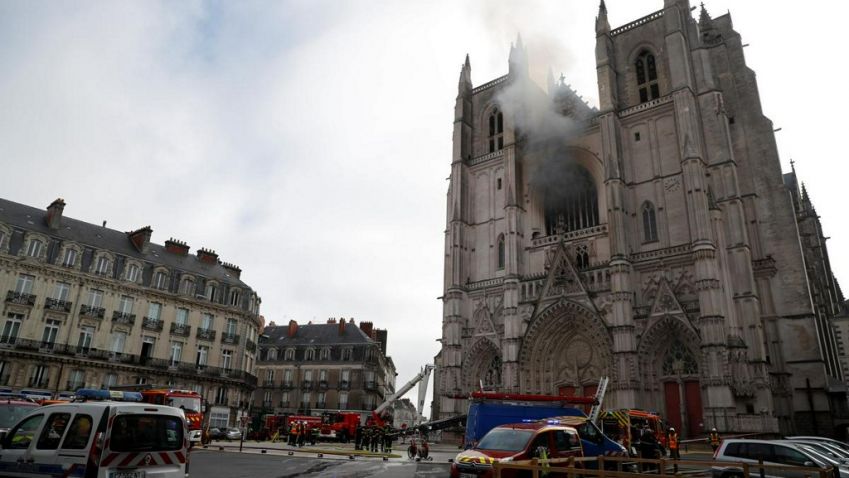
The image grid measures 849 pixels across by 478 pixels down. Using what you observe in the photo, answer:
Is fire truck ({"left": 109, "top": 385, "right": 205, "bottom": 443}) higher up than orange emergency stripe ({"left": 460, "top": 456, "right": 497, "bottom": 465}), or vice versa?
fire truck ({"left": 109, "top": 385, "right": 205, "bottom": 443})

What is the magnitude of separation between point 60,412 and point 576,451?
8244mm

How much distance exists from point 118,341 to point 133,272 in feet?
13.8

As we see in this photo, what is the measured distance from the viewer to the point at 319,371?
48062 mm

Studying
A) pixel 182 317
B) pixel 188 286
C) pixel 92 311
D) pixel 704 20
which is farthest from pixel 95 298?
pixel 704 20

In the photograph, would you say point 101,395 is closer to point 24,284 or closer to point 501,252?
point 24,284

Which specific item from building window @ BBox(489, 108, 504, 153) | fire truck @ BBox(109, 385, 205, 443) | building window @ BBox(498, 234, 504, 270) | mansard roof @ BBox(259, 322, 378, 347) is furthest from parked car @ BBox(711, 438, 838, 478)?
mansard roof @ BBox(259, 322, 378, 347)

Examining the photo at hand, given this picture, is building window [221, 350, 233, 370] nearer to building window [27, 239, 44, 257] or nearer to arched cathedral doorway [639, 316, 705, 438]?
building window [27, 239, 44, 257]

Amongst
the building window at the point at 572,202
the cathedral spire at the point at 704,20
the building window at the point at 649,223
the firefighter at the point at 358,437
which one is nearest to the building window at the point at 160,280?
the firefighter at the point at 358,437

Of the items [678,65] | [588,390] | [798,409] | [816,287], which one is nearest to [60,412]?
[588,390]

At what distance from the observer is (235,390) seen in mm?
35719

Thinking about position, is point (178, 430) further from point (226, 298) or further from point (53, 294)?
point (226, 298)

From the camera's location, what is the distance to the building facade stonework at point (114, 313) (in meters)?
28.1

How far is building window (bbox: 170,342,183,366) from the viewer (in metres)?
32.8

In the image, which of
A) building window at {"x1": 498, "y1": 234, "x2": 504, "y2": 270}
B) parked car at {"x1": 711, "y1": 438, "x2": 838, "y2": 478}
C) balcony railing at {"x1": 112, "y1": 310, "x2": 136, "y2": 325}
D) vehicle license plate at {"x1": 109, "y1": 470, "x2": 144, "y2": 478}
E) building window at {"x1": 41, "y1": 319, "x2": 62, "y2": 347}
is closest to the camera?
vehicle license plate at {"x1": 109, "y1": 470, "x2": 144, "y2": 478}
